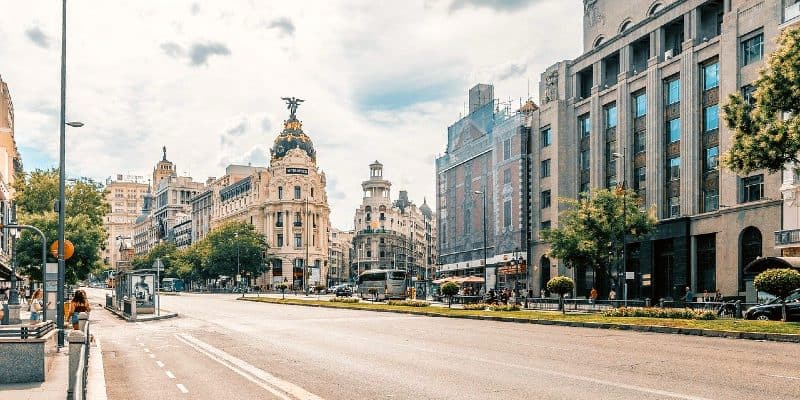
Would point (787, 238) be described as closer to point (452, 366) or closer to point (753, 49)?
point (753, 49)

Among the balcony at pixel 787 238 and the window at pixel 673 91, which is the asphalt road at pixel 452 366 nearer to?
the balcony at pixel 787 238

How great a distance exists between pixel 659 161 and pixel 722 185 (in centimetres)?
799

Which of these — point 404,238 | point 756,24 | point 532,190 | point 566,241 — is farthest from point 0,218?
point 404,238

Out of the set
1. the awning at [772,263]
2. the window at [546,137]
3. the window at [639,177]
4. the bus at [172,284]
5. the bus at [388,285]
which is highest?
the window at [546,137]

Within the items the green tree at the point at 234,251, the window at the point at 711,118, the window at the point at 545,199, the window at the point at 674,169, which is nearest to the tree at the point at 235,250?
the green tree at the point at 234,251

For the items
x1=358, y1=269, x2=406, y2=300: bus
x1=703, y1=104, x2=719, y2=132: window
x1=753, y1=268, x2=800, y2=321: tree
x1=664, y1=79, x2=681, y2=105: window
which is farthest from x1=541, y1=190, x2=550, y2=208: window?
x1=753, y1=268, x2=800, y2=321: tree

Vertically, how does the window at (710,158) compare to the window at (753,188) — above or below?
above

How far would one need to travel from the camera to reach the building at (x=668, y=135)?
5025 centimetres

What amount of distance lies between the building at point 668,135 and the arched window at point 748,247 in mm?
69

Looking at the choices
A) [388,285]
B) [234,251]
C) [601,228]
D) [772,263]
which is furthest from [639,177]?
[234,251]

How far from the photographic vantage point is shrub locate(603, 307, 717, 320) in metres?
33.0

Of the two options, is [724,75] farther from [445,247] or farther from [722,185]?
[445,247]

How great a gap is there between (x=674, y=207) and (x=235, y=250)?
83.6m

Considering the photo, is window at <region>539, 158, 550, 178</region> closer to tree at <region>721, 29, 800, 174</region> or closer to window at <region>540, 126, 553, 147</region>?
window at <region>540, 126, 553, 147</region>
